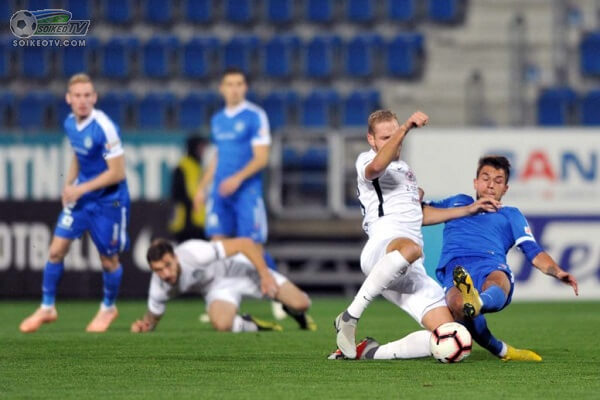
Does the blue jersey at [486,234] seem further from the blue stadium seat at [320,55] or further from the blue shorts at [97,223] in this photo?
the blue stadium seat at [320,55]

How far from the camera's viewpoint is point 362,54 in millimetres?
17359

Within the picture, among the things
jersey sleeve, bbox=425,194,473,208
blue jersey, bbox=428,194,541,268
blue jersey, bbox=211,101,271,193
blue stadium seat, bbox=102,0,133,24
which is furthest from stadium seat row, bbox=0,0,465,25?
blue jersey, bbox=428,194,541,268

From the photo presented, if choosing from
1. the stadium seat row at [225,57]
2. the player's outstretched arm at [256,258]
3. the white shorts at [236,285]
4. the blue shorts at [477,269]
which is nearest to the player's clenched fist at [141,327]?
the white shorts at [236,285]

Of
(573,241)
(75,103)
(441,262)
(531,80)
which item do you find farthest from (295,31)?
(441,262)

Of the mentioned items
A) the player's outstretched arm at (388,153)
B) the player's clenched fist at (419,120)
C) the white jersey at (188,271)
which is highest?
the player's clenched fist at (419,120)

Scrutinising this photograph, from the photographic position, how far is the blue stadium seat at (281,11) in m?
17.8

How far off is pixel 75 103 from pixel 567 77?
9.16 m

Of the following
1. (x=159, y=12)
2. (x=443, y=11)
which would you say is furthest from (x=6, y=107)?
(x=443, y=11)

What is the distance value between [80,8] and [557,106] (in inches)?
270

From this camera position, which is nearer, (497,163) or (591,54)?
(497,163)

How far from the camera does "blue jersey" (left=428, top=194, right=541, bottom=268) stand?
718cm

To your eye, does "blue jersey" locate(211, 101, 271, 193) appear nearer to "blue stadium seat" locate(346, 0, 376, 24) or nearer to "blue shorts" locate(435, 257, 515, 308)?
"blue shorts" locate(435, 257, 515, 308)

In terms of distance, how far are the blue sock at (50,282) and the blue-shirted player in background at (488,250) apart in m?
3.49

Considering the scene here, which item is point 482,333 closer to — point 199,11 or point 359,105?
point 359,105
